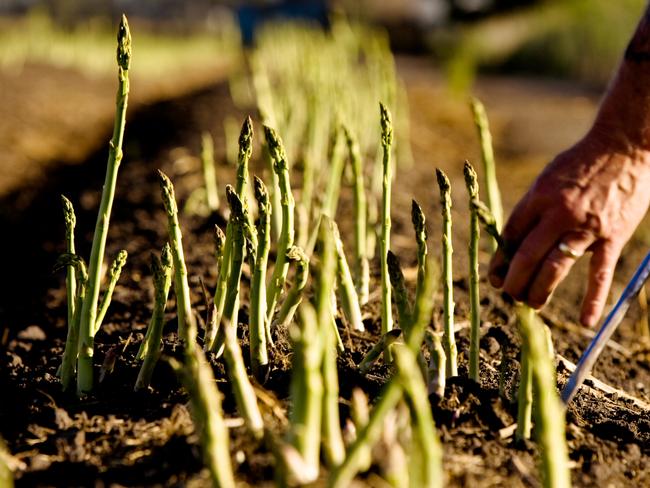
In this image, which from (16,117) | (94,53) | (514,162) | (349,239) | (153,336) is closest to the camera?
(153,336)

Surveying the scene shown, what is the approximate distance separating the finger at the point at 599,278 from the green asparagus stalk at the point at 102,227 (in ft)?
3.35

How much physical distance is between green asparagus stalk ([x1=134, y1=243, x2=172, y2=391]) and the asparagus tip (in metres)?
0.39

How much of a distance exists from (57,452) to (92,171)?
139 inches

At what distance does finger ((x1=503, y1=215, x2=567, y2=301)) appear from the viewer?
4.78ft

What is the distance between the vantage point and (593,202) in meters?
1.46

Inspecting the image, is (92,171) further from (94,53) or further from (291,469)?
(94,53)

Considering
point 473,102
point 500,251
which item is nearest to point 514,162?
point 473,102

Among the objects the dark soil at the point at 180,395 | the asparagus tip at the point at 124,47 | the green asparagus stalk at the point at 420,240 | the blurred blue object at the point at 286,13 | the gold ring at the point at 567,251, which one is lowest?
the dark soil at the point at 180,395

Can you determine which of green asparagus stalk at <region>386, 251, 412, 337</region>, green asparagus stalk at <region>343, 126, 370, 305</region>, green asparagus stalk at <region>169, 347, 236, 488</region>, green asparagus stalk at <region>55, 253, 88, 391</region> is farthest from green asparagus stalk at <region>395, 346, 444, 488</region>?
green asparagus stalk at <region>343, 126, 370, 305</region>

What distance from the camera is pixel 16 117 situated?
5.79 meters

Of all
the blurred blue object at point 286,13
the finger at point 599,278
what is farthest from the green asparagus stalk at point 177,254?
the blurred blue object at point 286,13

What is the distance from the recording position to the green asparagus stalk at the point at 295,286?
154 centimetres

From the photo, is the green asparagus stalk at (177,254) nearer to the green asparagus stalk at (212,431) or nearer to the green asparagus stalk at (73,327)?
the green asparagus stalk at (73,327)

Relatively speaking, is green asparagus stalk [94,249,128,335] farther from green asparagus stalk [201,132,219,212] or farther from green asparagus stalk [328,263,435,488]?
green asparagus stalk [201,132,219,212]
